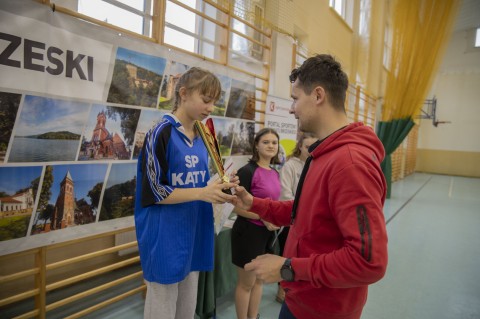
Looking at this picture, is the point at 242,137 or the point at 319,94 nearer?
the point at 319,94

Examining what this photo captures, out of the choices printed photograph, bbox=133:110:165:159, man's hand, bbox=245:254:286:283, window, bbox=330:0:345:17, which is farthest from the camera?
window, bbox=330:0:345:17

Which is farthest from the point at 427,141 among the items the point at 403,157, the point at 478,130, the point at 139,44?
the point at 139,44


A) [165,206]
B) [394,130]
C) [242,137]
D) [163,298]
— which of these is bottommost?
[163,298]

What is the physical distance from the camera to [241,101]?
3.06m

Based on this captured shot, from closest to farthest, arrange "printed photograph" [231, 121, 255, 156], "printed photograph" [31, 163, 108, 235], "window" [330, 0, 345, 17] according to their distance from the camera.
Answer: "printed photograph" [31, 163, 108, 235] → "printed photograph" [231, 121, 255, 156] → "window" [330, 0, 345, 17]

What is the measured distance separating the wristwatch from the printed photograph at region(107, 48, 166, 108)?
1.55 meters

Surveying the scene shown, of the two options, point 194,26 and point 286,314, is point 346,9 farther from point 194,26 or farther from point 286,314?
point 286,314

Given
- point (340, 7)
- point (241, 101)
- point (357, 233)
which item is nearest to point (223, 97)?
point (241, 101)

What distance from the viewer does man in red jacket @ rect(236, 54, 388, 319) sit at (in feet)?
2.53

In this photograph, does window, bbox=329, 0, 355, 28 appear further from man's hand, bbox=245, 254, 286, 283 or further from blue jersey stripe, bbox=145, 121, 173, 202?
man's hand, bbox=245, 254, 286, 283

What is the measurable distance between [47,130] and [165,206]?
886 millimetres

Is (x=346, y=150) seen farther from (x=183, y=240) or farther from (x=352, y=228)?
(x=183, y=240)

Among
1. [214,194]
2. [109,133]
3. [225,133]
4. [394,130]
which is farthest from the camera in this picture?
[394,130]

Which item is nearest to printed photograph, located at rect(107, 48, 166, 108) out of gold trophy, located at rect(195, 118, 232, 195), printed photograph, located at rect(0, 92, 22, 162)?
printed photograph, located at rect(0, 92, 22, 162)
